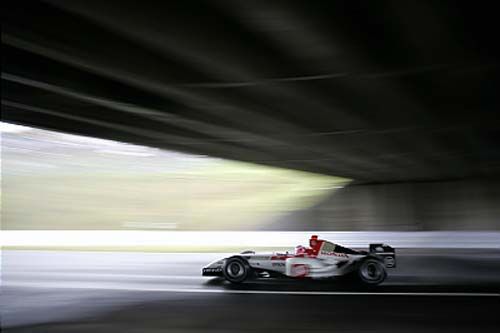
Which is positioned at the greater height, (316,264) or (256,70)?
(256,70)

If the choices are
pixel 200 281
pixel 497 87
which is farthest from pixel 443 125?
pixel 200 281

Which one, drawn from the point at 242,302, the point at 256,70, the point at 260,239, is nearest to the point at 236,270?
the point at 242,302

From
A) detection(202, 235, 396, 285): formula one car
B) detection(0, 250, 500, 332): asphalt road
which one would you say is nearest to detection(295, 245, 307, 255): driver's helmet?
detection(202, 235, 396, 285): formula one car

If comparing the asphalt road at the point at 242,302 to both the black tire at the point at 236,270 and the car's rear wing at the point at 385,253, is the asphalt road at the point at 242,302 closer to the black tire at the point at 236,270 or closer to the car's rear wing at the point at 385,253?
the black tire at the point at 236,270

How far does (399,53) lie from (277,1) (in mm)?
2123

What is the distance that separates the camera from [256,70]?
648cm

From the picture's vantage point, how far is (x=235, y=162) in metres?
16.4

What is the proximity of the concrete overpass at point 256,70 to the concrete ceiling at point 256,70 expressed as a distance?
0.02 m

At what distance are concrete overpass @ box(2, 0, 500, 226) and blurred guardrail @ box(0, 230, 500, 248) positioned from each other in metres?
3.78

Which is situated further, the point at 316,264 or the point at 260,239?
the point at 260,239

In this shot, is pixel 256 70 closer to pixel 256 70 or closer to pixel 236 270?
pixel 256 70

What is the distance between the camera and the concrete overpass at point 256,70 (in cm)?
502

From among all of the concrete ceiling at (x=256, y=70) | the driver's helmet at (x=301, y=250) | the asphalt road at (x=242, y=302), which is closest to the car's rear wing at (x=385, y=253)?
the asphalt road at (x=242, y=302)

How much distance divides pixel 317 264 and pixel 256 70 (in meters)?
3.43
